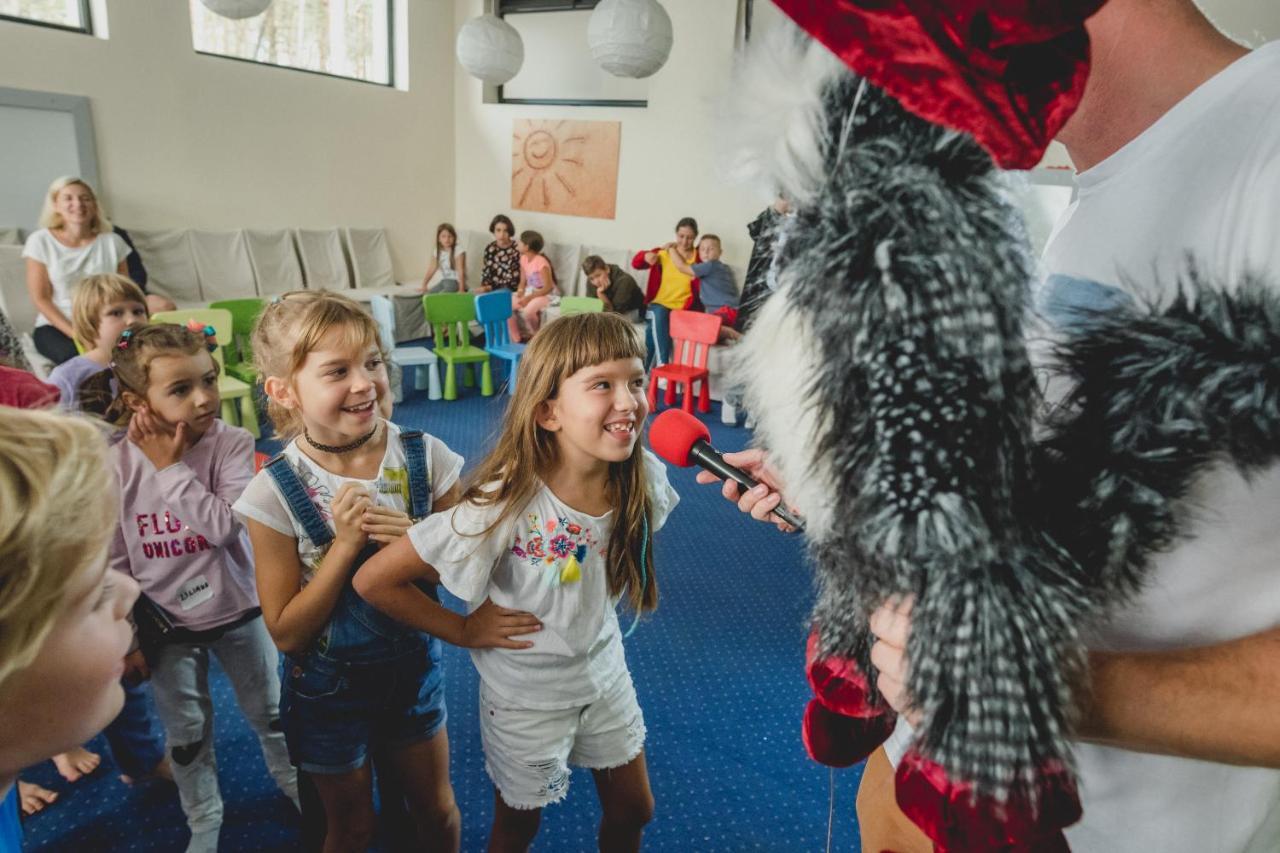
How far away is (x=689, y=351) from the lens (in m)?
5.23

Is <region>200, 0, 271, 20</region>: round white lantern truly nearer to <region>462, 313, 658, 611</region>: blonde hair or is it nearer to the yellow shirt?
the yellow shirt

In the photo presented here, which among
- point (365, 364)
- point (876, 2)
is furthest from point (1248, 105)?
point (365, 364)

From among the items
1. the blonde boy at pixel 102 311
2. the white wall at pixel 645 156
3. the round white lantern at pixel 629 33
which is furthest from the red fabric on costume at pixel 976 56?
the white wall at pixel 645 156

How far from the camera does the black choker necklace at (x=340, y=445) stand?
1357 mm

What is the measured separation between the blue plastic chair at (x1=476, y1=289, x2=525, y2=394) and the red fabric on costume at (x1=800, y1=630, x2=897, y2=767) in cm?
473

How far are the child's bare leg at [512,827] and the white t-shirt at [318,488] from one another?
0.59m

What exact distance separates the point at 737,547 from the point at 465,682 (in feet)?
5.02

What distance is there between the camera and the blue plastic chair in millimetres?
5344

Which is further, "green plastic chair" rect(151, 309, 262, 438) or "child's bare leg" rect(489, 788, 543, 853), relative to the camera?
"green plastic chair" rect(151, 309, 262, 438)

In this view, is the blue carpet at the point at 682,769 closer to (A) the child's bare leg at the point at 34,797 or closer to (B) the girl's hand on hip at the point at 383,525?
(A) the child's bare leg at the point at 34,797

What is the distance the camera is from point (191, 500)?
150 centimetres

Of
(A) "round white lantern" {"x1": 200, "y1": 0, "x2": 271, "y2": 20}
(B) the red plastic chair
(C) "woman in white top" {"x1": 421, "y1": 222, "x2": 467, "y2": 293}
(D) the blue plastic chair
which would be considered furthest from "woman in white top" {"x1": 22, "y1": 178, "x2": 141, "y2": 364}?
(C) "woman in white top" {"x1": 421, "y1": 222, "x2": 467, "y2": 293}

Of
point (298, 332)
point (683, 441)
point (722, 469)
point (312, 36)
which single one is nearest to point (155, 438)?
point (298, 332)

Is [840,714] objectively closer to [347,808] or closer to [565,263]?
[347,808]
